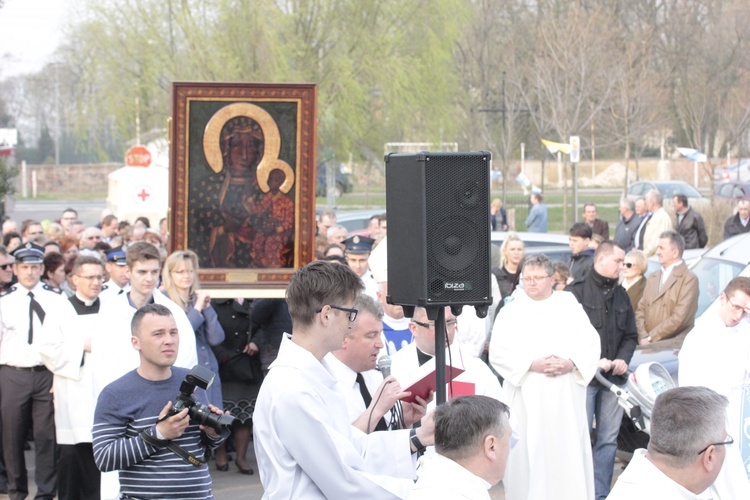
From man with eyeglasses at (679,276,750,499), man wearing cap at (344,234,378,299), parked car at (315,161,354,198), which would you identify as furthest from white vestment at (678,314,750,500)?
parked car at (315,161,354,198)

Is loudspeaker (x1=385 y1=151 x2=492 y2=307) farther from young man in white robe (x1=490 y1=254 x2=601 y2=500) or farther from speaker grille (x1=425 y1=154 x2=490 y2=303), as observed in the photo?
young man in white robe (x1=490 y1=254 x2=601 y2=500)

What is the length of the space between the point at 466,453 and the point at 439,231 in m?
1.25

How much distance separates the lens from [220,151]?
31.8 ft

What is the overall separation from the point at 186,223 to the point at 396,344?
3078 millimetres

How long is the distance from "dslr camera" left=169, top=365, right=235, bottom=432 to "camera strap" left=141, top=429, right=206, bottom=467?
0.51ft

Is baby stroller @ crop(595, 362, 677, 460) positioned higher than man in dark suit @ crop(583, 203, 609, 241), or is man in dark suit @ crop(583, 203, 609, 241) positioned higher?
man in dark suit @ crop(583, 203, 609, 241)

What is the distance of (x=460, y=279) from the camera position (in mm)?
4707

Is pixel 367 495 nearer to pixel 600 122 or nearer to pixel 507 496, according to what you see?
pixel 507 496

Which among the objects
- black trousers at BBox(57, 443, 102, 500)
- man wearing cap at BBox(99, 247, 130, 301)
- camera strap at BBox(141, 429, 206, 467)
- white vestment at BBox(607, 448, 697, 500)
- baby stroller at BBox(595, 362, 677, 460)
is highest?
man wearing cap at BBox(99, 247, 130, 301)

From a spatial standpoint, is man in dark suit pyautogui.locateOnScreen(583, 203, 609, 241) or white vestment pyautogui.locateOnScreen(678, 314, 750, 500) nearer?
white vestment pyautogui.locateOnScreen(678, 314, 750, 500)

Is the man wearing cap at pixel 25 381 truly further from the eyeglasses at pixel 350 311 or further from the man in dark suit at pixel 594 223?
the man in dark suit at pixel 594 223

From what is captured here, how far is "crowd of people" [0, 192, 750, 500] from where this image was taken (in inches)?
152

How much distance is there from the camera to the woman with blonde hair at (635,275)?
1124cm

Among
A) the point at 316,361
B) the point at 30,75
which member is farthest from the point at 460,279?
the point at 30,75
